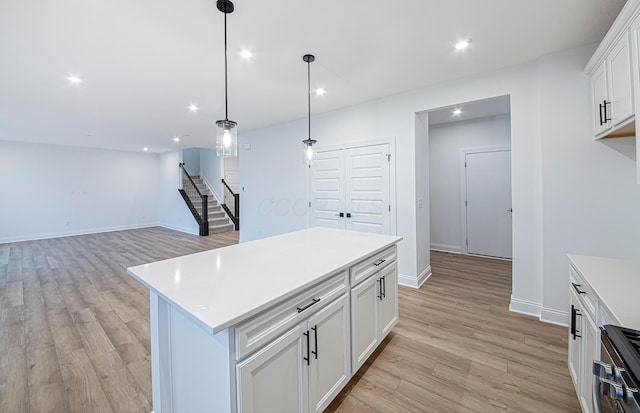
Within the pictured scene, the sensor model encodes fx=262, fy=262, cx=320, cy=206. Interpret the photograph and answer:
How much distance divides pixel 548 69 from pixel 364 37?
195cm

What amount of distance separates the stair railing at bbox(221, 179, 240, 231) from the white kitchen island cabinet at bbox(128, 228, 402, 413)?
7615 mm

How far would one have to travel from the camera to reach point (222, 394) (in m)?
1.08

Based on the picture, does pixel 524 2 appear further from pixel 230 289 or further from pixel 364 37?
pixel 230 289

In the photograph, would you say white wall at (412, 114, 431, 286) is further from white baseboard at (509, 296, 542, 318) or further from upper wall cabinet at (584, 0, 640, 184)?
upper wall cabinet at (584, 0, 640, 184)

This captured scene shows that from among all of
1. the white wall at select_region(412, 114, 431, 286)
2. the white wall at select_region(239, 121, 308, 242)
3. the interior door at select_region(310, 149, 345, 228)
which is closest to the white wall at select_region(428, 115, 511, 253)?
the white wall at select_region(412, 114, 431, 286)

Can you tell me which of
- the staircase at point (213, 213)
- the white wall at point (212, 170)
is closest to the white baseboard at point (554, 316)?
the staircase at point (213, 213)

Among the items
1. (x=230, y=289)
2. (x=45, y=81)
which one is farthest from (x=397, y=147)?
(x=45, y=81)

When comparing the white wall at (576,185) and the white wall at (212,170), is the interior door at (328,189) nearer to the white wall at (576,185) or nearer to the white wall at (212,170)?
the white wall at (576,185)

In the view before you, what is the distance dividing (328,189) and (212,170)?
7.27 meters

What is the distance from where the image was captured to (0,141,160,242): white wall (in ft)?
23.6

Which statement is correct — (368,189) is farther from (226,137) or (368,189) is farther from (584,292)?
(584,292)

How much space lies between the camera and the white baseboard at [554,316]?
262 centimetres

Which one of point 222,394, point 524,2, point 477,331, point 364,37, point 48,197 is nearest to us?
point 222,394

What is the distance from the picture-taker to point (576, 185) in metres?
2.53
